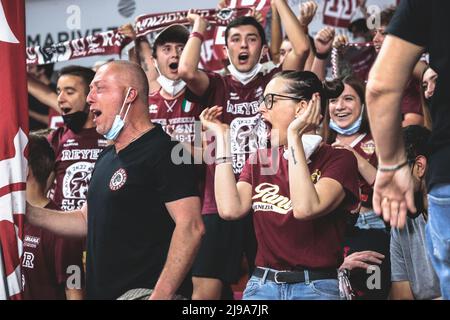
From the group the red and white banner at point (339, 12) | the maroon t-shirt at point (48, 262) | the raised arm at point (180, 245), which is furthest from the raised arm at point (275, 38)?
the raised arm at point (180, 245)

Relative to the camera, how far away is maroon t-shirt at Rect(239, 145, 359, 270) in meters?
4.56

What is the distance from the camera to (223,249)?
5.89m

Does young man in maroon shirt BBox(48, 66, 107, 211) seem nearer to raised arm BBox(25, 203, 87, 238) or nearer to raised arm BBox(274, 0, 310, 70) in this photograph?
raised arm BBox(25, 203, 87, 238)

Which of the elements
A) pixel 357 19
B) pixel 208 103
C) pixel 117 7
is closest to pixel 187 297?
pixel 208 103

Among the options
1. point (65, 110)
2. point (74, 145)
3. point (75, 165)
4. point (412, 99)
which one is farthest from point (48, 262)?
point (412, 99)

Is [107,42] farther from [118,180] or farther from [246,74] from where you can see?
[118,180]

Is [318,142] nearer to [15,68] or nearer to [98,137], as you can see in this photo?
[15,68]

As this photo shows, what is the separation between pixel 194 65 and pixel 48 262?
1.75 meters

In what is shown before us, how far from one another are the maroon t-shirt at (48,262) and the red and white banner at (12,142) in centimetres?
164

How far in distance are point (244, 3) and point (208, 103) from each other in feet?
3.08

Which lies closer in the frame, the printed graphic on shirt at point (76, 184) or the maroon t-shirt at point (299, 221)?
the maroon t-shirt at point (299, 221)

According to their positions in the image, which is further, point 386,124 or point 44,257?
point 44,257

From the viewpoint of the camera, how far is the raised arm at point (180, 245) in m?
4.47

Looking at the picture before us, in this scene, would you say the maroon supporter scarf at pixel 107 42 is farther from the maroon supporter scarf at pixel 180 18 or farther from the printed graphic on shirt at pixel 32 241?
the printed graphic on shirt at pixel 32 241
